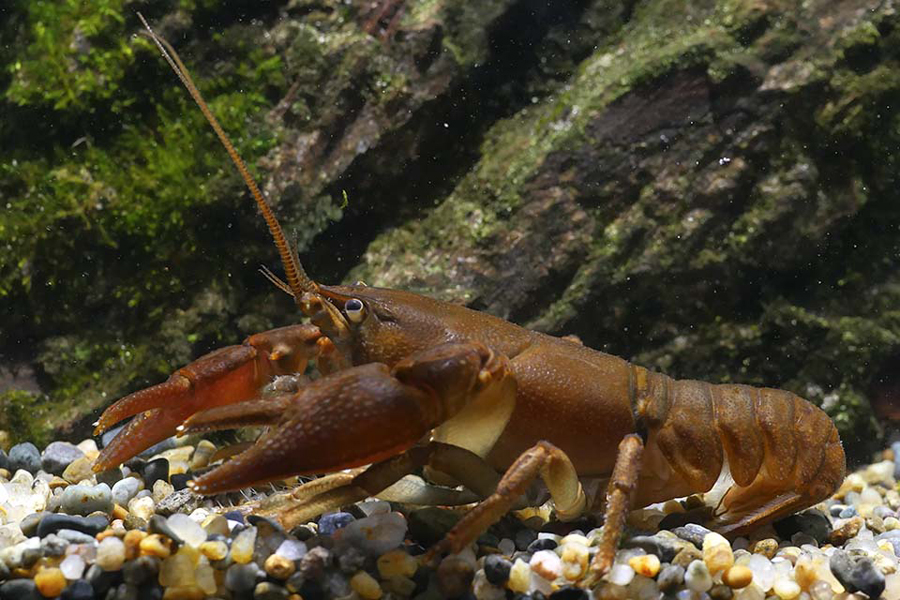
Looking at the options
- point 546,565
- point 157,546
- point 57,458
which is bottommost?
point 546,565

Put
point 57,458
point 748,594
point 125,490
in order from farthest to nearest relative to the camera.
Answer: point 57,458 < point 125,490 < point 748,594

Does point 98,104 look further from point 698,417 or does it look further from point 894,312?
point 894,312

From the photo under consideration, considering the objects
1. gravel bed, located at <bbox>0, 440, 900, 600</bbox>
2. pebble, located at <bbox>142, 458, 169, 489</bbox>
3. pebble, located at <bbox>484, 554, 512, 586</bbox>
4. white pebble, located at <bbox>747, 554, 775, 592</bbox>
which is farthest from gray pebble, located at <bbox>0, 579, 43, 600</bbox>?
white pebble, located at <bbox>747, 554, 775, 592</bbox>

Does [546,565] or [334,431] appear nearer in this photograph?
[334,431]

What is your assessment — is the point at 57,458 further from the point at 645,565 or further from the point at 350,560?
the point at 645,565

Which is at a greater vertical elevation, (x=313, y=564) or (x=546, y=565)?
(x=313, y=564)

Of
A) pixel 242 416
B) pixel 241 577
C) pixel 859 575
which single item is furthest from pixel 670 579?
pixel 242 416

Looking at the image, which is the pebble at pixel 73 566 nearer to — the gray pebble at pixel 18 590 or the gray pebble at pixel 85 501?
the gray pebble at pixel 18 590
